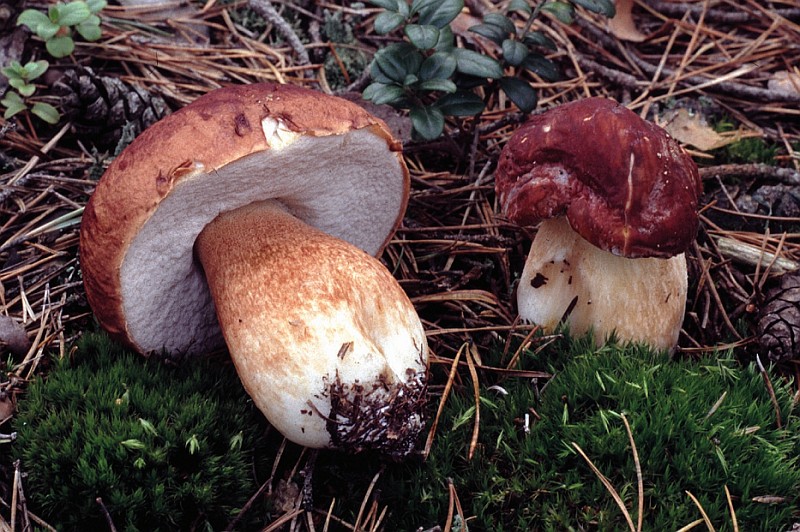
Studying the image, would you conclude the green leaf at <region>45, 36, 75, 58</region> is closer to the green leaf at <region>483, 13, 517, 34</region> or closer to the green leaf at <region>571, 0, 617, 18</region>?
the green leaf at <region>483, 13, 517, 34</region>

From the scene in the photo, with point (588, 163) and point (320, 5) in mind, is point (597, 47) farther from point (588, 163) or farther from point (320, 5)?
point (588, 163)

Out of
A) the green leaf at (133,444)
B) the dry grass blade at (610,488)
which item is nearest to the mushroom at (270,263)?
the green leaf at (133,444)

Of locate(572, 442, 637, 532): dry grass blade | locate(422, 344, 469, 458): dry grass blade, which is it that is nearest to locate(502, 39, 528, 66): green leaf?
locate(422, 344, 469, 458): dry grass blade

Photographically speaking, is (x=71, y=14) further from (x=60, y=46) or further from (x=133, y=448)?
(x=133, y=448)

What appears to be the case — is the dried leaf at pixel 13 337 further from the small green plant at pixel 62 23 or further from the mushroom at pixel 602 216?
the mushroom at pixel 602 216

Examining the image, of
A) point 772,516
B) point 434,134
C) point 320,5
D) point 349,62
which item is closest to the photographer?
point 772,516

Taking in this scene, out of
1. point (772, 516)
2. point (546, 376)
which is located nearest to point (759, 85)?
point (546, 376)

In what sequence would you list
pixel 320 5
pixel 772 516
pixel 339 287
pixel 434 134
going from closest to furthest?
pixel 772 516
pixel 339 287
pixel 434 134
pixel 320 5
